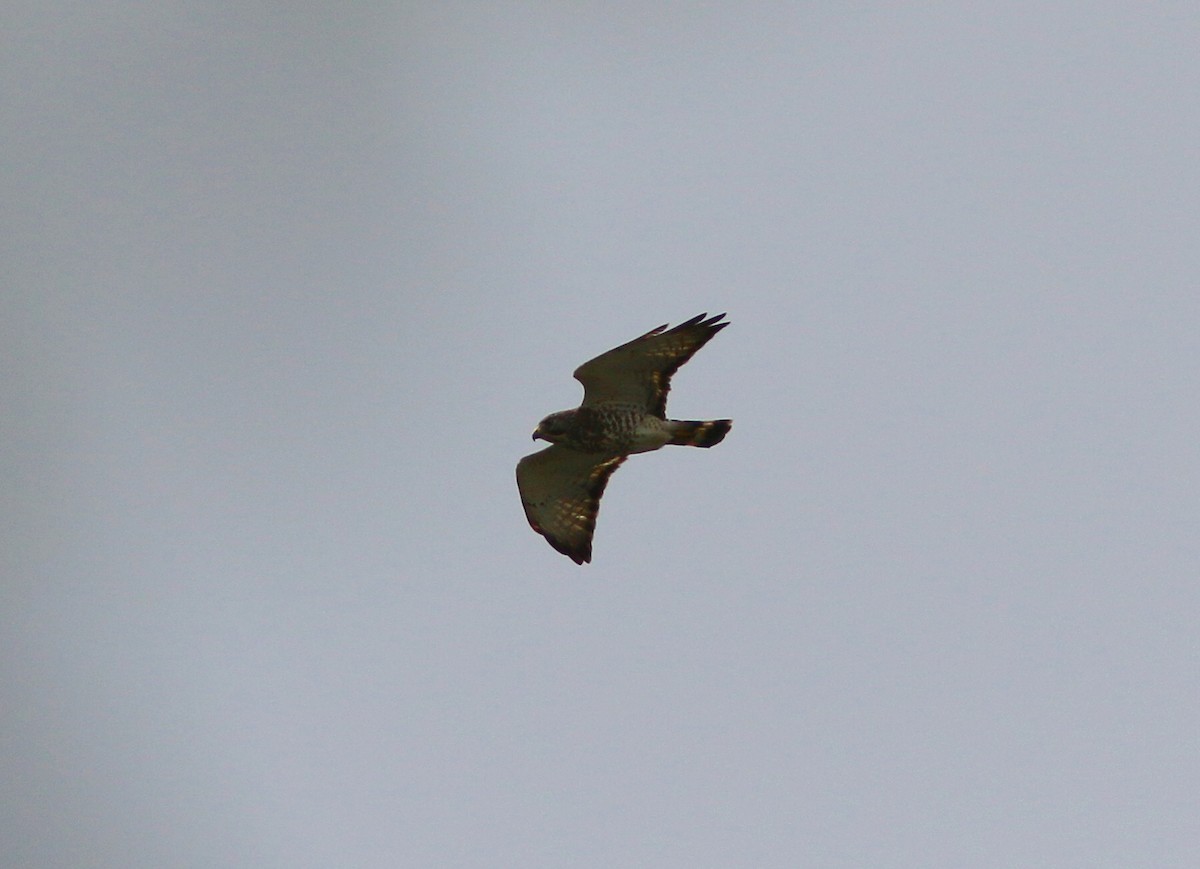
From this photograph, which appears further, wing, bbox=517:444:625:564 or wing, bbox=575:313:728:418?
wing, bbox=517:444:625:564

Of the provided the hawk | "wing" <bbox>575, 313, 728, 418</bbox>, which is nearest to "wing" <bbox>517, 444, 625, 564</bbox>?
the hawk

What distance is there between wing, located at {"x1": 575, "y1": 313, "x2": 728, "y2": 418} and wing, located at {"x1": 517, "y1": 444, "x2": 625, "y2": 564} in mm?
905

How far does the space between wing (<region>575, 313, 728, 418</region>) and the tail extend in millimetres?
243

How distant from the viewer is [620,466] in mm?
15469

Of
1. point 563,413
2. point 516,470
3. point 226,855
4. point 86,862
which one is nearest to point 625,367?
point 563,413

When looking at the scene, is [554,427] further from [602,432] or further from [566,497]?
Answer: [566,497]

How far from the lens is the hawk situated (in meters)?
14.2

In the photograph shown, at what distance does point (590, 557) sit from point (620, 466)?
114 cm

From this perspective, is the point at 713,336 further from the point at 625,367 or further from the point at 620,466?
the point at 620,466

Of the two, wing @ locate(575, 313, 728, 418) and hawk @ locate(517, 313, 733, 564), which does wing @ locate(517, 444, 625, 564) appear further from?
wing @ locate(575, 313, 728, 418)

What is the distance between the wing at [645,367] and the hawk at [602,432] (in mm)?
11

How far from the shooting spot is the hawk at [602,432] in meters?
14.2

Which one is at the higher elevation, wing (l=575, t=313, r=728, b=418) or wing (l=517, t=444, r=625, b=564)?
wing (l=575, t=313, r=728, b=418)

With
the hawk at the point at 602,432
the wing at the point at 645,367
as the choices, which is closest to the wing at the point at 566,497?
the hawk at the point at 602,432
